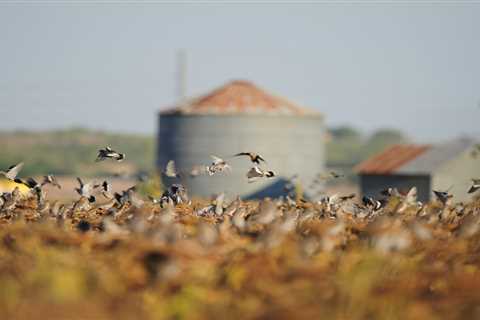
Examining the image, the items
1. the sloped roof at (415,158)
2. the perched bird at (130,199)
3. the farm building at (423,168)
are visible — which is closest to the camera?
the perched bird at (130,199)

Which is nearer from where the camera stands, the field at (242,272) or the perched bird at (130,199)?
the field at (242,272)

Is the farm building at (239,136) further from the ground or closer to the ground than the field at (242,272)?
closer to the ground

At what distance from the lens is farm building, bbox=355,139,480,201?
5284 centimetres

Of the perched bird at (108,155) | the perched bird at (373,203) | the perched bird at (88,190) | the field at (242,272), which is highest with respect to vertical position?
the field at (242,272)

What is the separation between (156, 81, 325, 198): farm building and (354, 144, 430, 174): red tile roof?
4.25 meters

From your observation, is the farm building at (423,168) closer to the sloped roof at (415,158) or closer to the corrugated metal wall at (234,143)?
the sloped roof at (415,158)

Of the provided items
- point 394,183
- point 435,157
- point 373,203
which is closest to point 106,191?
point 373,203

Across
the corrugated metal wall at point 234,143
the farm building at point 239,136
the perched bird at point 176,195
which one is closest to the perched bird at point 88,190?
the perched bird at point 176,195

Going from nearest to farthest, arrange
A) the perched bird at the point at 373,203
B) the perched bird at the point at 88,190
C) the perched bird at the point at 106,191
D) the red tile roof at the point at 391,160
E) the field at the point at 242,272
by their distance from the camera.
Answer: the field at the point at 242,272 → the perched bird at the point at 373,203 → the perched bird at the point at 88,190 → the perched bird at the point at 106,191 → the red tile roof at the point at 391,160

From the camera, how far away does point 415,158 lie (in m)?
55.8

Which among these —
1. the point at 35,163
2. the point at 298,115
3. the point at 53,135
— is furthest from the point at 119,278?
the point at 53,135

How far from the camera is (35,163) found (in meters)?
137

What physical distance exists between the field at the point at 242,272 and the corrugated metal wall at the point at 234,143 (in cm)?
4063

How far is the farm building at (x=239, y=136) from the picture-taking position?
1987 inches
